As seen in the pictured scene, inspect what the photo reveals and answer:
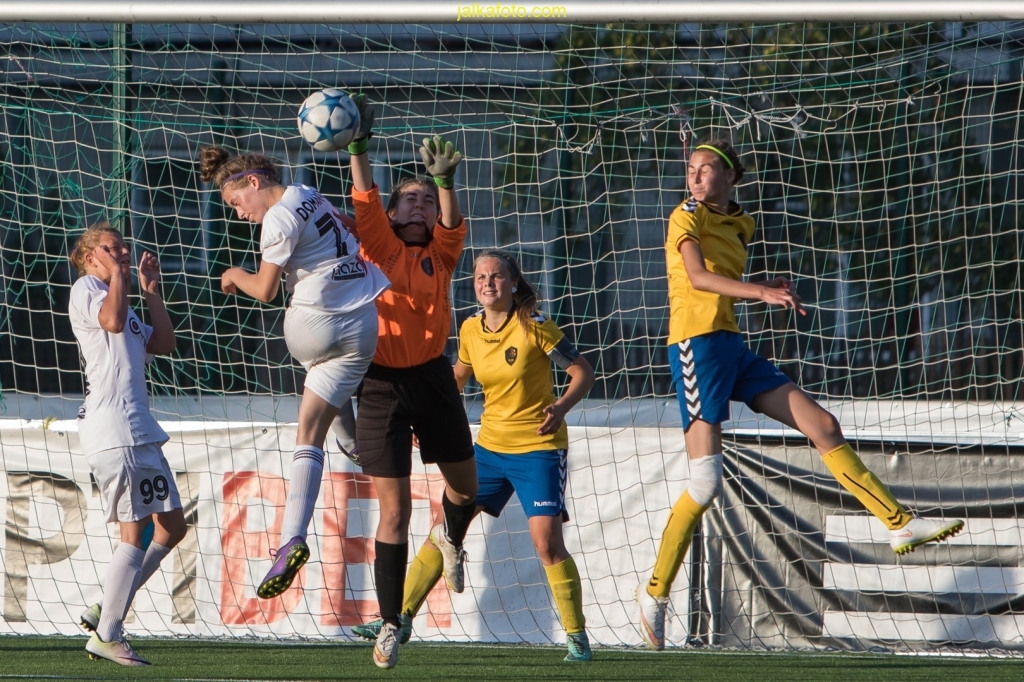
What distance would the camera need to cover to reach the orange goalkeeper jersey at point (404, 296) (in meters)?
4.91

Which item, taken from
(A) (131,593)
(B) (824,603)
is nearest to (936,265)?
(B) (824,603)

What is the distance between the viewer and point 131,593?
5.06 meters

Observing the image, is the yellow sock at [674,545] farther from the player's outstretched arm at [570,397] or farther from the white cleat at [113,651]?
the white cleat at [113,651]

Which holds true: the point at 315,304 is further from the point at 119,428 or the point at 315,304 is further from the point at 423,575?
the point at 423,575

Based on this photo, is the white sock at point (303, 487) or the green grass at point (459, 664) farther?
the green grass at point (459, 664)

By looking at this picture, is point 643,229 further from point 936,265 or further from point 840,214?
point 936,265

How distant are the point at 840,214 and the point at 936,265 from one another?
759 mm

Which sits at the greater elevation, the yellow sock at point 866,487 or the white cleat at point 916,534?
the yellow sock at point 866,487

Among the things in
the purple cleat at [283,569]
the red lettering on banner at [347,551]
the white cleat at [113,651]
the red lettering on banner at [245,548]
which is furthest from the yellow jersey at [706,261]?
the red lettering on banner at [245,548]

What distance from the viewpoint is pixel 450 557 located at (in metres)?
5.73

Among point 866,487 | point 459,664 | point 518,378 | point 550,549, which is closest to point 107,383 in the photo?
point 518,378

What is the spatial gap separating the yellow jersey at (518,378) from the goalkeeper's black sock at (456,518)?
51 centimetres

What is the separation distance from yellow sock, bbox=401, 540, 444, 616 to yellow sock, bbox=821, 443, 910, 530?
205 cm
